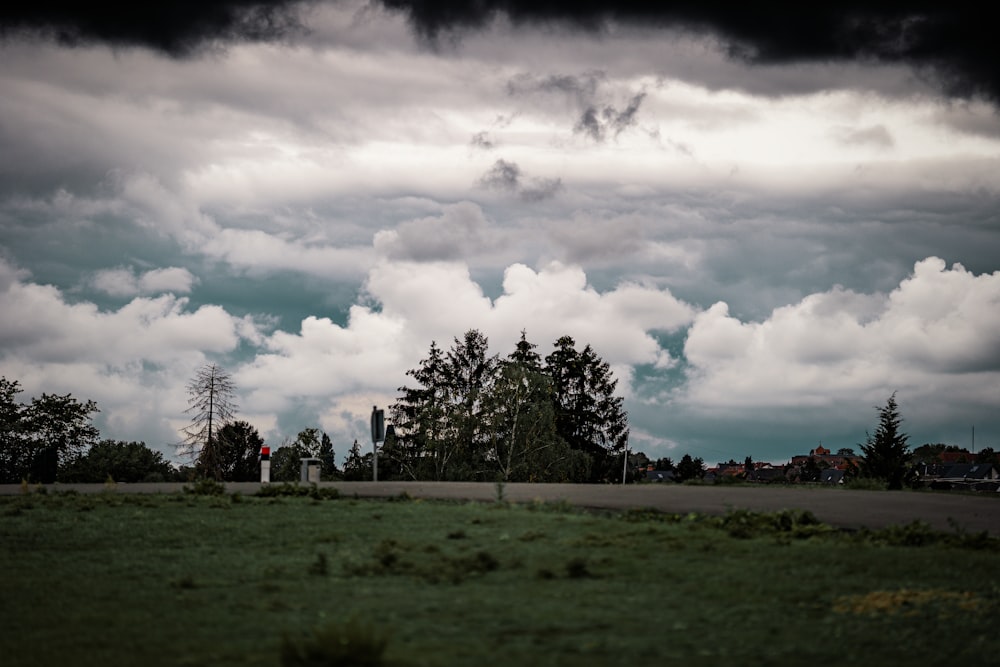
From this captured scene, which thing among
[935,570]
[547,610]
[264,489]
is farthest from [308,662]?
[264,489]

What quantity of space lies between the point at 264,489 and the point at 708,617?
41.9ft

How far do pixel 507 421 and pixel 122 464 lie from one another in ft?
90.7

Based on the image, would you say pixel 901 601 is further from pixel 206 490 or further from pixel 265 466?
pixel 265 466

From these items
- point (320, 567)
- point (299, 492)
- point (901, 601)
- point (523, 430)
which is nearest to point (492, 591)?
point (320, 567)

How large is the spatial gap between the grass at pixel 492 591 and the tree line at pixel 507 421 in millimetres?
40103

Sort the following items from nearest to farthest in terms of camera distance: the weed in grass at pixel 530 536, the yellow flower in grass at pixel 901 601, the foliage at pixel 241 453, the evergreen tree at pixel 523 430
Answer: the yellow flower in grass at pixel 901 601 → the weed in grass at pixel 530 536 → the evergreen tree at pixel 523 430 → the foliage at pixel 241 453

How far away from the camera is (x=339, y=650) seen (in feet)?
26.1

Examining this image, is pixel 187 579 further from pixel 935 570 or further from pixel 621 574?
pixel 935 570

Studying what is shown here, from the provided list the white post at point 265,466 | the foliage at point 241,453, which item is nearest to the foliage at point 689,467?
the foliage at point 241,453

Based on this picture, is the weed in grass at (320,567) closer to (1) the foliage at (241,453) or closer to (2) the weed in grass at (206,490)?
(2) the weed in grass at (206,490)

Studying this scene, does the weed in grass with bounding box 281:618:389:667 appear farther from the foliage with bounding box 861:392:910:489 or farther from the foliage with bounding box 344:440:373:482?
the foliage with bounding box 344:440:373:482

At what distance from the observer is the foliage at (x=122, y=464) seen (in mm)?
66500

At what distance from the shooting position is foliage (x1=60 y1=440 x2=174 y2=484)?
66.5 meters

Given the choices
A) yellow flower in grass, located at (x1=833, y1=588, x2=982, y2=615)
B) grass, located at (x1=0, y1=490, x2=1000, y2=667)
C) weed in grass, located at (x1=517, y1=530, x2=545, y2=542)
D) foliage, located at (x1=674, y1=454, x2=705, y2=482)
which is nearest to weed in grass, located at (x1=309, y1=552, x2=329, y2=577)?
grass, located at (x1=0, y1=490, x2=1000, y2=667)
